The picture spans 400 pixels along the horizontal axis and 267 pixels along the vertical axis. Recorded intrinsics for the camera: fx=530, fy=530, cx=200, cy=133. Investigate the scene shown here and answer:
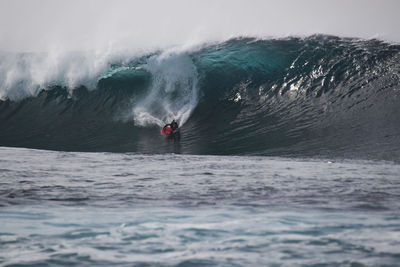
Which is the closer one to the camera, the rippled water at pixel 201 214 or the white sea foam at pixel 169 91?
the rippled water at pixel 201 214

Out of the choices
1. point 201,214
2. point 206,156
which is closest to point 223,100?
point 206,156

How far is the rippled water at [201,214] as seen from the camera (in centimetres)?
352

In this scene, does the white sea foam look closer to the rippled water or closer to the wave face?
the wave face

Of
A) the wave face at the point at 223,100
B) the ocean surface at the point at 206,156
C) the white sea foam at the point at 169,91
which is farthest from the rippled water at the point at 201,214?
the white sea foam at the point at 169,91

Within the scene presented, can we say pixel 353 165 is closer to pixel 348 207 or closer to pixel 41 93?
pixel 348 207

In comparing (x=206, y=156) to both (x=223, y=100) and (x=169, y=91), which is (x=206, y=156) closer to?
(x=223, y=100)

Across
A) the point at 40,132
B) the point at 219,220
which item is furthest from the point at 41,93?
the point at 219,220

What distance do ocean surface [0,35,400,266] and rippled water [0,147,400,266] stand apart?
22 millimetres

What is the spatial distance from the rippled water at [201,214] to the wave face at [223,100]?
2553 mm

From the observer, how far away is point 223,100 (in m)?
13.4

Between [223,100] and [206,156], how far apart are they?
3.98 meters

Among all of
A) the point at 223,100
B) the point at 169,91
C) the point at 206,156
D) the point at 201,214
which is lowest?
A: the point at 201,214

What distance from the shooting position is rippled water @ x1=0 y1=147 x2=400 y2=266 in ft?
11.5

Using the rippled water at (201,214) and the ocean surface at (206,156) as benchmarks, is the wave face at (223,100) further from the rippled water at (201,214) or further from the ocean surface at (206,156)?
the rippled water at (201,214)
